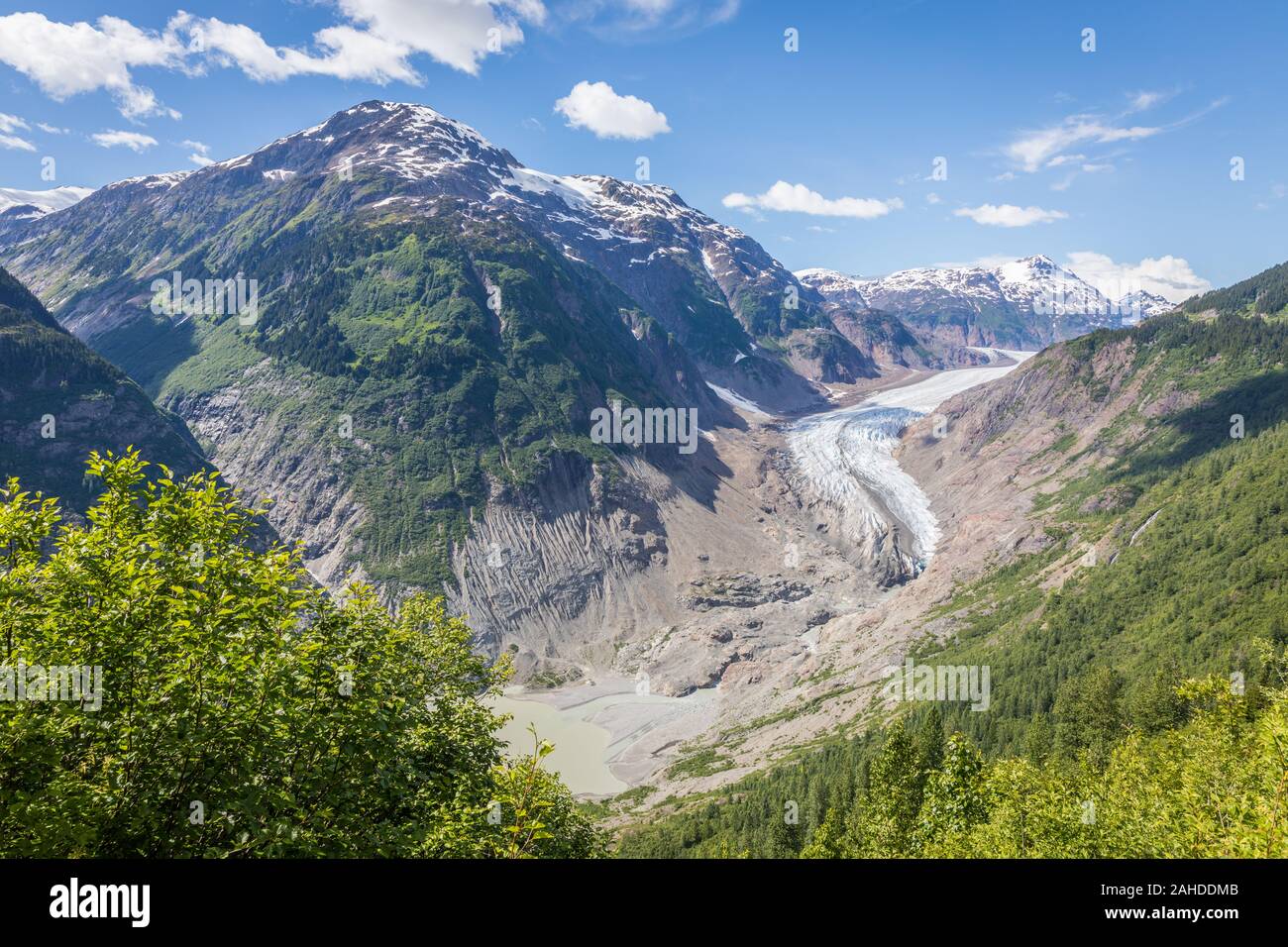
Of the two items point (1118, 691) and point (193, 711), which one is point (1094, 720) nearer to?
point (1118, 691)

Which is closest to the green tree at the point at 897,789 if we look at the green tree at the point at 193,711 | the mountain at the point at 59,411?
the green tree at the point at 193,711

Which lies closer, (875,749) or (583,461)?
(875,749)

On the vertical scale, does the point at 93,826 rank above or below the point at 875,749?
above

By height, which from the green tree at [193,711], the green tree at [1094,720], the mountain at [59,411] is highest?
the mountain at [59,411]

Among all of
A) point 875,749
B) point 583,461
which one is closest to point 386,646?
point 875,749

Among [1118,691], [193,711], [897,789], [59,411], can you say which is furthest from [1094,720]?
[59,411]

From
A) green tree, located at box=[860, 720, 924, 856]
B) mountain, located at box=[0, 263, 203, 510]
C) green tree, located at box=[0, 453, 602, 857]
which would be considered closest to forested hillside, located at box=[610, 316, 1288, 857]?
green tree, located at box=[860, 720, 924, 856]

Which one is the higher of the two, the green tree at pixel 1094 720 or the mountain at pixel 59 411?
the mountain at pixel 59 411

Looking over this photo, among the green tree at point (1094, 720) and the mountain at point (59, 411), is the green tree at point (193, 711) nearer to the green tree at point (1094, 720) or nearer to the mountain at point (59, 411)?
the green tree at point (1094, 720)
